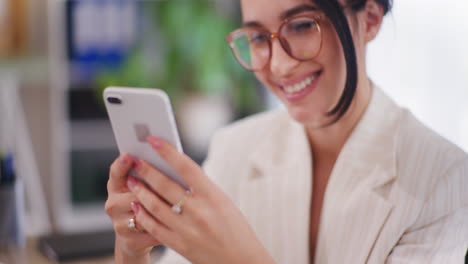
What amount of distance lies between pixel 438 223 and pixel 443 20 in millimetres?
860

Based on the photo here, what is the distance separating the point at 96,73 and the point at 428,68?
1.73 meters

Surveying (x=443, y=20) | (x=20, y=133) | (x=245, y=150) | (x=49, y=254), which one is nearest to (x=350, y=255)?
(x=245, y=150)

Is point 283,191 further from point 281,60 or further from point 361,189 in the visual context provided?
point 281,60

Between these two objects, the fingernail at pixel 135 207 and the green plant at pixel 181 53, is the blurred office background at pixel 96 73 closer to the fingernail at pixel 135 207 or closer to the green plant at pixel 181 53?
the green plant at pixel 181 53

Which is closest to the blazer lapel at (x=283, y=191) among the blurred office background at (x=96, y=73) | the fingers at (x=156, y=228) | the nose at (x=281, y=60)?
the nose at (x=281, y=60)

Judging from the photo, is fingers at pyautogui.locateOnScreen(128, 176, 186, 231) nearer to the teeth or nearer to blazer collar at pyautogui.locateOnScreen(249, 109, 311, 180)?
the teeth

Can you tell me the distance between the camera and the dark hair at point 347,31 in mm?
811

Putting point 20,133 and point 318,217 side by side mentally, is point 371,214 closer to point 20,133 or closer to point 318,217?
point 318,217

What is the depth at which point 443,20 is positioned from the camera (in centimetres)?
152

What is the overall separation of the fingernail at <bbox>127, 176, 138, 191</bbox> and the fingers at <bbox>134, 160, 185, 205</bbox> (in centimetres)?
2

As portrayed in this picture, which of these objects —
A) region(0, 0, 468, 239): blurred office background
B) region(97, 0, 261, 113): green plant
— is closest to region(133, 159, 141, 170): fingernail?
region(0, 0, 468, 239): blurred office background

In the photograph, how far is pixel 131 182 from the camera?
0.71m

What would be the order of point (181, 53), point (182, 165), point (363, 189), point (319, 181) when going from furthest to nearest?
point (181, 53) → point (319, 181) → point (363, 189) → point (182, 165)

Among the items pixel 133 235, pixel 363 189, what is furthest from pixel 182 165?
pixel 363 189
